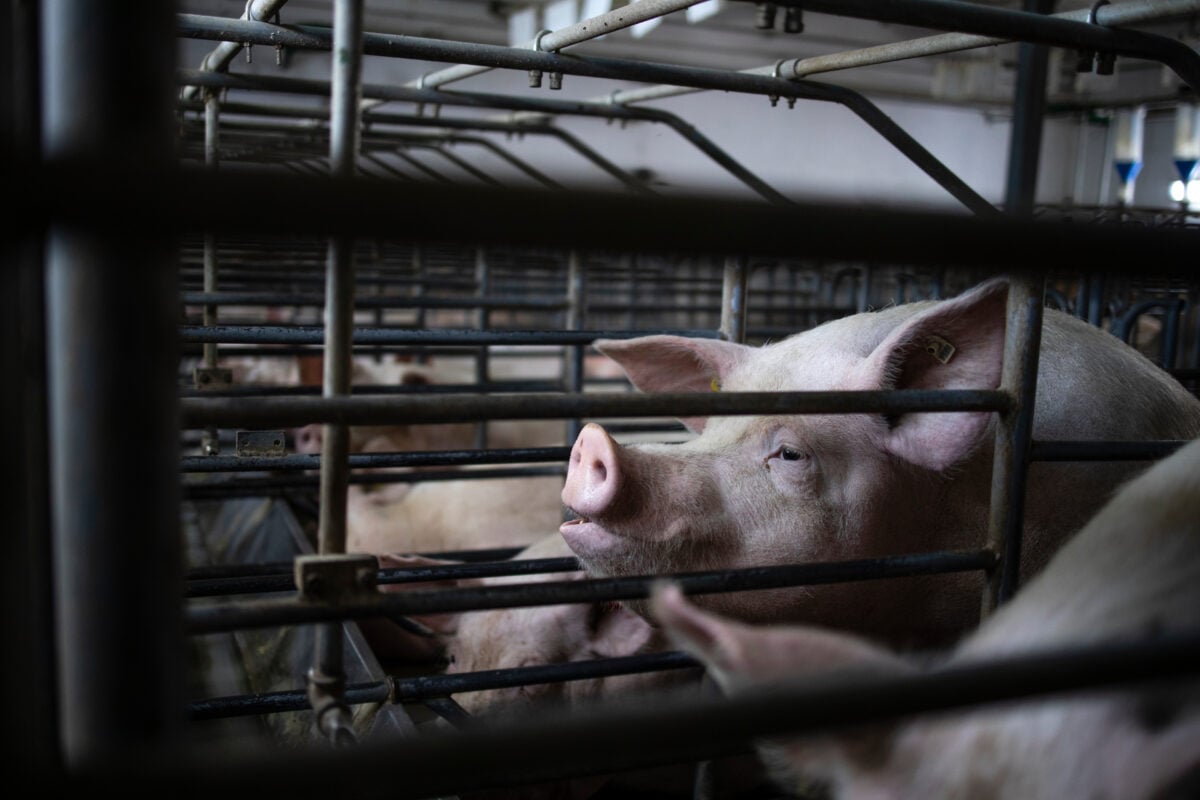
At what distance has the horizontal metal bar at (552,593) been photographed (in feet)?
3.40

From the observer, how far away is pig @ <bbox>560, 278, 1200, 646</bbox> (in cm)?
180

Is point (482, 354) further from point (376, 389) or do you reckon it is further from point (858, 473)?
point (858, 473)

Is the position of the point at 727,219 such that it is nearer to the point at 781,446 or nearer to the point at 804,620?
the point at 781,446

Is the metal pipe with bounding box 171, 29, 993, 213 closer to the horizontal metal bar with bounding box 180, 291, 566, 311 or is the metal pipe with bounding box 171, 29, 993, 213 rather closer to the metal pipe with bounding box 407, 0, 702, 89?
the metal pipe with bounding box 407, 0, 702, 89

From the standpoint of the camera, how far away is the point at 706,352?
2322 millimetres

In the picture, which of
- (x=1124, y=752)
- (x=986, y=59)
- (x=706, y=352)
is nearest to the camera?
(x=1124, y=752)

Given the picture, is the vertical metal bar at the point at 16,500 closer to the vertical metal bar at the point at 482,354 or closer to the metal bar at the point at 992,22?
the metal bar at the point at 992,22

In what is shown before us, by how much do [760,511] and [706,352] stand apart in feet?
1.72

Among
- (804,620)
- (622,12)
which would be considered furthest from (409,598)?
(622,12)

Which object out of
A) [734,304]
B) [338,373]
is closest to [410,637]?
[734,304]

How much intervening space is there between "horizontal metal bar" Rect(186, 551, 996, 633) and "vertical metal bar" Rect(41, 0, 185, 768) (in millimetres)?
362

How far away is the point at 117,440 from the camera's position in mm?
617

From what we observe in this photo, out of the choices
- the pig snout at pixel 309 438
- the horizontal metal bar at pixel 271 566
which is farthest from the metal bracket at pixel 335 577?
the pig snout at pixel 309 438

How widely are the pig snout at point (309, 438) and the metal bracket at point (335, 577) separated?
3485 millimetres
